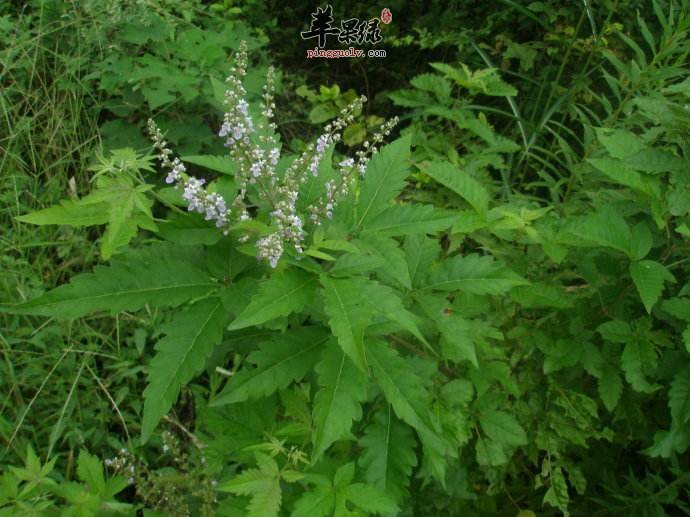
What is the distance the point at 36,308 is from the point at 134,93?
9.64ft

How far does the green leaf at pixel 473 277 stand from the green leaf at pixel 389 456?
40cm

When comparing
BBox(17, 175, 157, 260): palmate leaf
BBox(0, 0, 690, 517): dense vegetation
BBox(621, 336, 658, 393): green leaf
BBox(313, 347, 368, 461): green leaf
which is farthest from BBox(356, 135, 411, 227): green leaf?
BBox(621, 336, 658, 393): green leaf

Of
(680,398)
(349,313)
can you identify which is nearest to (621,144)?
(680,398)

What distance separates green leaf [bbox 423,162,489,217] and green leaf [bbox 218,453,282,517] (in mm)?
1037

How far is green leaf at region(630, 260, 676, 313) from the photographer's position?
1.76 meters

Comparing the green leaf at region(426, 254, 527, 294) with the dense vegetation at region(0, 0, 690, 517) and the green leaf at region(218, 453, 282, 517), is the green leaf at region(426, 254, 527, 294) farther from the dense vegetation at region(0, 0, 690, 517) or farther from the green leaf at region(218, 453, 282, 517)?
the green leaf at region(218, 453, 282, 517)

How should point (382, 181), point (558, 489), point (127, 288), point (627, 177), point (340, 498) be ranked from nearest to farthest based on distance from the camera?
1. point (127, 288)
2. point (340, 498)
3. point (382, 181)
4. point (627, 177)
5. point (558, 489)

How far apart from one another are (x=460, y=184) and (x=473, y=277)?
42 cm

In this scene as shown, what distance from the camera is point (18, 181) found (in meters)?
3.62

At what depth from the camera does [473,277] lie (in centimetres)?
173

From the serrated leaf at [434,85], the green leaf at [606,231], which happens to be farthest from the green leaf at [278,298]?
the serrated leaf at [434,85]

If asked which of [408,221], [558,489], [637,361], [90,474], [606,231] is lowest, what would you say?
[558,489]

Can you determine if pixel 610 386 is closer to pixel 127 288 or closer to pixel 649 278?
pixel 649 278

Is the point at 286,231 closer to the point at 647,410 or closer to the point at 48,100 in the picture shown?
the point at 647,410
